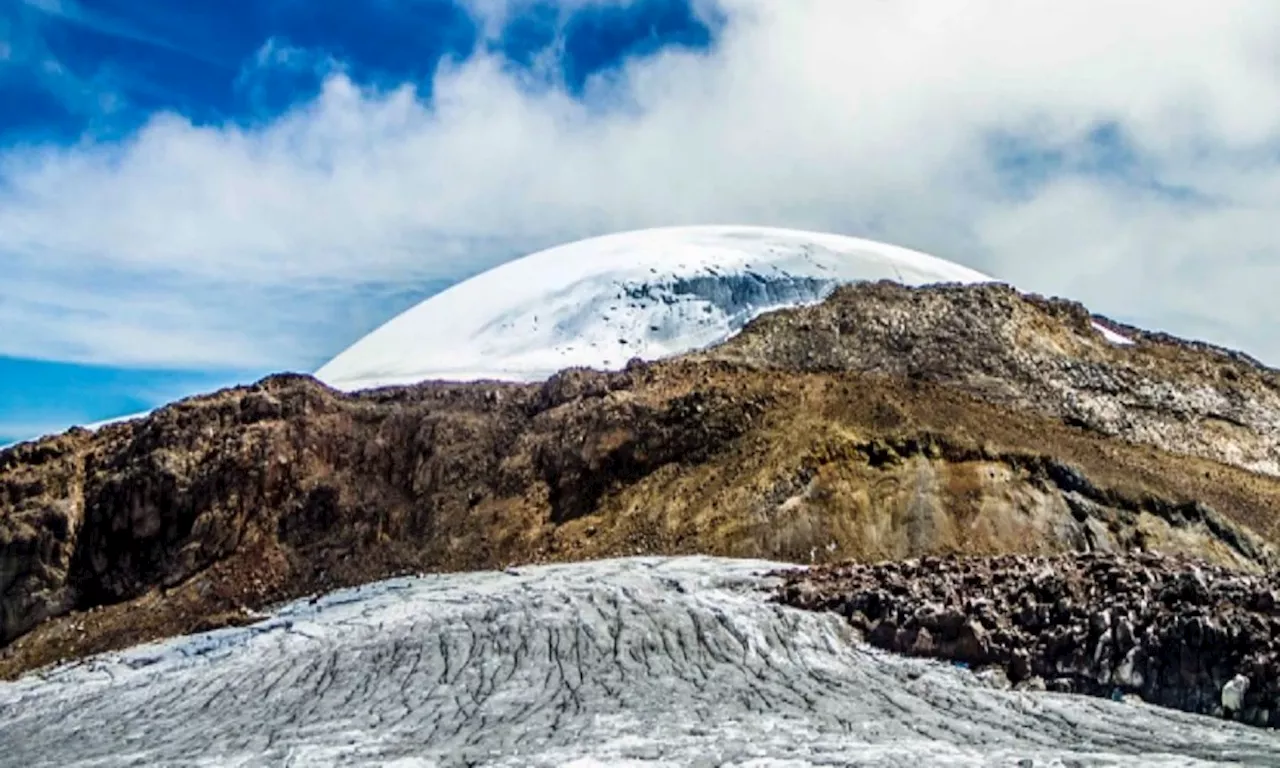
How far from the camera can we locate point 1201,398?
39000 millimetres

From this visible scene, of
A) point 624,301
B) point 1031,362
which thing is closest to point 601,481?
point 1031,362

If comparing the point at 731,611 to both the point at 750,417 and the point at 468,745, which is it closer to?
the point at 468,745

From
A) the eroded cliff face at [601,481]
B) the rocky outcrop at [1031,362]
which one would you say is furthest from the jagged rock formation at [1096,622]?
the rocky outcrop at [1031,362]

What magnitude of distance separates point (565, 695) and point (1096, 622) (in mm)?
7516

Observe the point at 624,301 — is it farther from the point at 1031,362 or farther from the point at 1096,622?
the point at 1096,622

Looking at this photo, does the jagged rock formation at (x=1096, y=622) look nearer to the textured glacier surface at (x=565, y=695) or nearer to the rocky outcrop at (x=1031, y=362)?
the textured glacier surface at (x=565, y=695)

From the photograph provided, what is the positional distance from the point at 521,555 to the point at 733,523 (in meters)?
4.88

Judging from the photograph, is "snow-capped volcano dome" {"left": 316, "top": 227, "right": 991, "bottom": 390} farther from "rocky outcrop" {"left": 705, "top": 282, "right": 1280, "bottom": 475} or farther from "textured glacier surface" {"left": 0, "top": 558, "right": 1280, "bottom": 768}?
"textured glacier surface" {"left": 0, "top": 558, "right": 1280, "bottom": 768}

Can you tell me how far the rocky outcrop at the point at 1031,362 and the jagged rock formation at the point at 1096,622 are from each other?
15.1 metres

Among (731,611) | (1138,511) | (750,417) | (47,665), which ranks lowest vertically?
(47,665)

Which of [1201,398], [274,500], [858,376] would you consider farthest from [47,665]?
[1201,398]

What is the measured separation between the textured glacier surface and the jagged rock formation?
56 centimetres

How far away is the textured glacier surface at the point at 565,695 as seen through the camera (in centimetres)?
1536

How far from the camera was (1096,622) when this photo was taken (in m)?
17.9
